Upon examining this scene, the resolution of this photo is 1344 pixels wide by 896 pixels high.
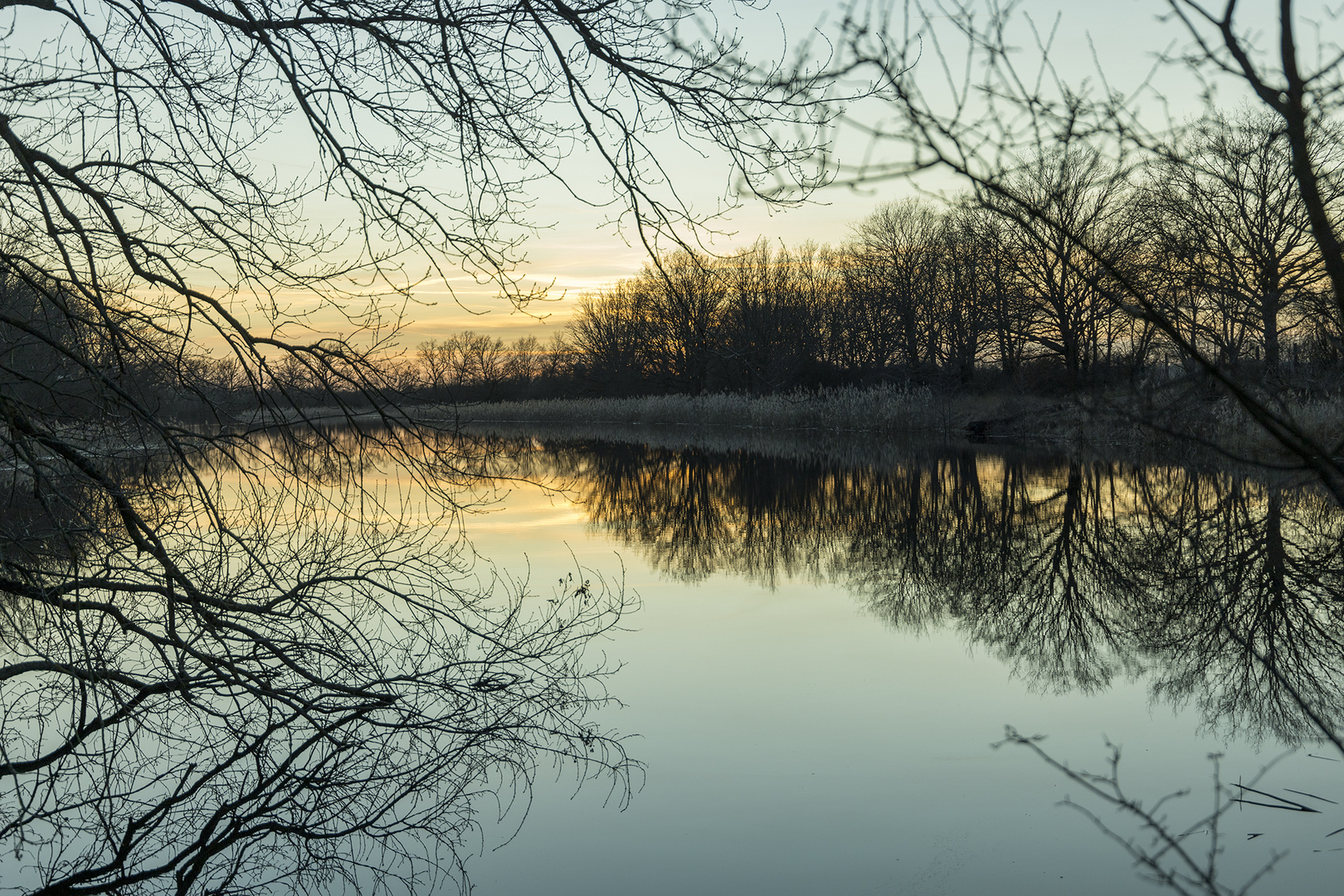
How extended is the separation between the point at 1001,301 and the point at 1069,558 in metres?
15.7

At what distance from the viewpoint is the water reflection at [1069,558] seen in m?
4.84

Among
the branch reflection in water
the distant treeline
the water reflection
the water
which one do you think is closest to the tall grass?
the distant treeline

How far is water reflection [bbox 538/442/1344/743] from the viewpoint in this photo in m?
4.84

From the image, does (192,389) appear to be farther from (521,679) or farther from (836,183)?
(836,183)

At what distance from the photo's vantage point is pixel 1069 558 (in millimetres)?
7727

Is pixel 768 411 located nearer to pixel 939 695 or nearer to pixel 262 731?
pixel 939 695

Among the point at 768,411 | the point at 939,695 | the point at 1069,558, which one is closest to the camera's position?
the point at 939,695

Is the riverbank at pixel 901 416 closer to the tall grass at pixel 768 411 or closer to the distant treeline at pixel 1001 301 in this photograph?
the tall grass at pixel 768 411

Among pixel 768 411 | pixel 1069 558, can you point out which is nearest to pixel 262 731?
pixel 1069 558

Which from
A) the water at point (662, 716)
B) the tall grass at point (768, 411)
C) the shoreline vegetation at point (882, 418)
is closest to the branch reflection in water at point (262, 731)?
the water at point (662, 716)

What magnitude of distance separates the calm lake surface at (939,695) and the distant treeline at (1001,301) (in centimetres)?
67

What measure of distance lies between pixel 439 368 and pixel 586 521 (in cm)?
741

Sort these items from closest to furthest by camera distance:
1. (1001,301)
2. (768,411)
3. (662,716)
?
(662,716), (1001,301), (768,411)

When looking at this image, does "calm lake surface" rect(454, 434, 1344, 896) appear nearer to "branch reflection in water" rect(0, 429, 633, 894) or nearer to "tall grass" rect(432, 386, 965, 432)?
"branch reflection in water" rect(0, 429, 633, 894)
